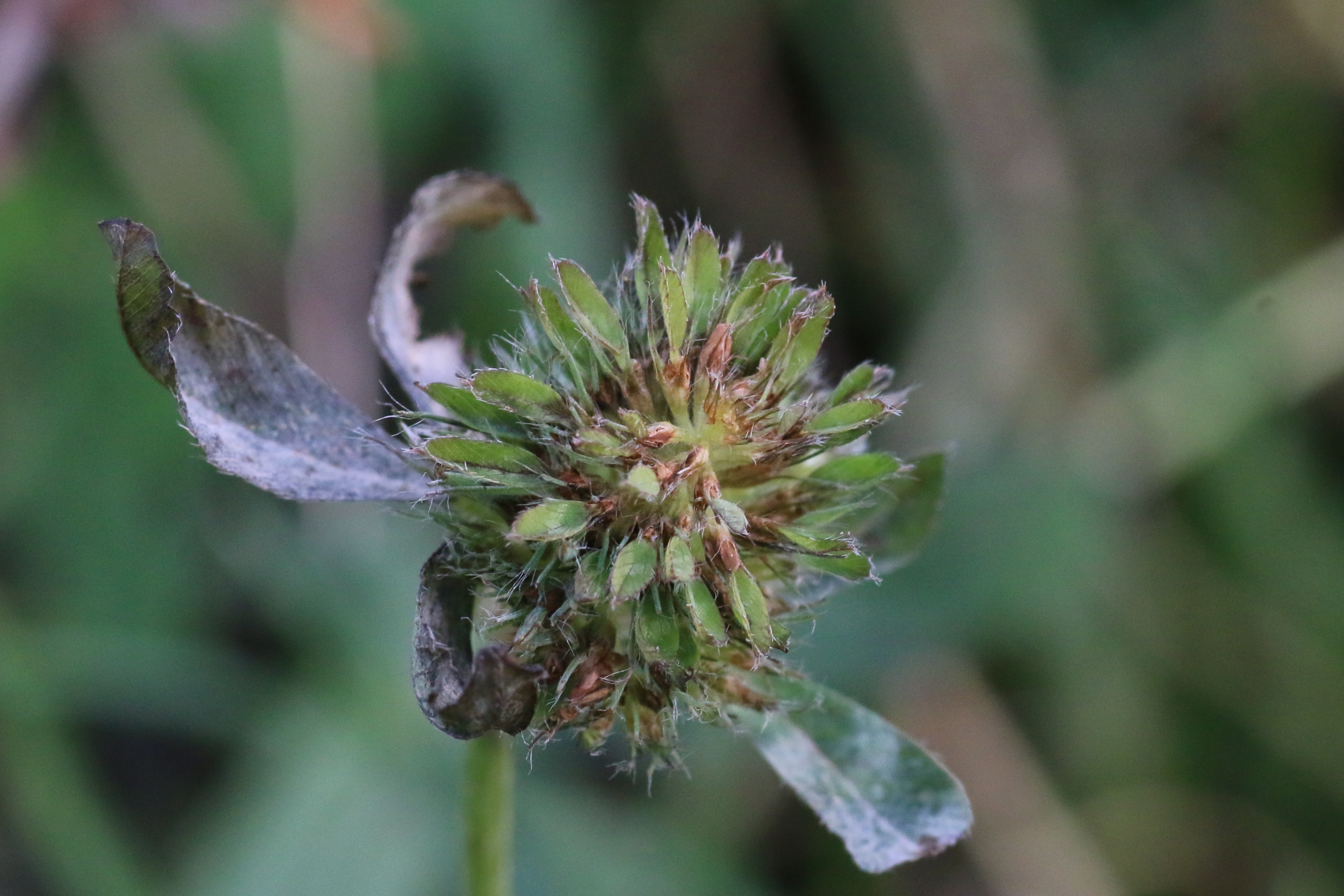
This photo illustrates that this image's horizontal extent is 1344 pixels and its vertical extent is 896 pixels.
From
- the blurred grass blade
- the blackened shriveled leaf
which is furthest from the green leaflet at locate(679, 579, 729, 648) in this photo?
the blurred grass blade

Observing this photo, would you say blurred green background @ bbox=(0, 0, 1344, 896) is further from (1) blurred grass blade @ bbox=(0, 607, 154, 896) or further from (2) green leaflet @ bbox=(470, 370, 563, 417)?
(2) green leaflet @ bbox=(470, 370, 563, 417)

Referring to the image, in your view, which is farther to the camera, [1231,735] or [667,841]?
[1231,735]

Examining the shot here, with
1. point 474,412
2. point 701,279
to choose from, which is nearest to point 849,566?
point 701,279

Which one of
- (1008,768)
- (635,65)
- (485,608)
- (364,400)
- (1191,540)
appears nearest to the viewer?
(485,608)

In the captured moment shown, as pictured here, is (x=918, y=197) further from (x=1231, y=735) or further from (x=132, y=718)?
(x=132, y=718)

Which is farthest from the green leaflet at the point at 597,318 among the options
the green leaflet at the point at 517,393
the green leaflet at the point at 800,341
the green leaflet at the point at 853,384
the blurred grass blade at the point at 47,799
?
the blurred grass blade at the point at 47,799

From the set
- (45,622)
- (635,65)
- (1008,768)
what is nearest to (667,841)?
(1008,768)
